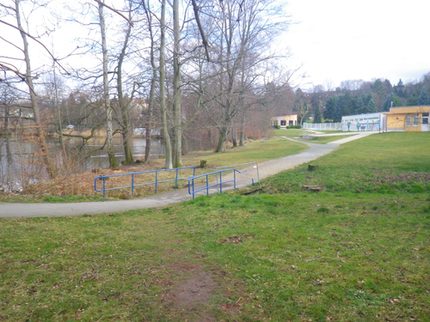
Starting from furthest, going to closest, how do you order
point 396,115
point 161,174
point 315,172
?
point 396,115 < point 161,174 < point 315,172

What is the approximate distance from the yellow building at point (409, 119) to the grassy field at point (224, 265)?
4696 centimetres

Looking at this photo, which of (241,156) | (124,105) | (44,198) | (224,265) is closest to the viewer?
(224,265)

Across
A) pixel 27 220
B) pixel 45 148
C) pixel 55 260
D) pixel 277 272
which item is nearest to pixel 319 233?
pixel 277 272

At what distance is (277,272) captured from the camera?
16.8ft

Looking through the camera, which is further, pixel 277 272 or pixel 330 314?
pixel 277 272

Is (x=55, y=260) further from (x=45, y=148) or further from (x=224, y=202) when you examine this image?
(x=45, y=148)

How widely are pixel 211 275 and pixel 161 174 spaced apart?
571 inches

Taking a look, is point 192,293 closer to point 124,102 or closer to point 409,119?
point 124,102

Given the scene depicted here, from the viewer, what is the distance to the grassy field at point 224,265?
4094mm

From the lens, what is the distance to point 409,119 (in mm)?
51250

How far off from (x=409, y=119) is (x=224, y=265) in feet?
179

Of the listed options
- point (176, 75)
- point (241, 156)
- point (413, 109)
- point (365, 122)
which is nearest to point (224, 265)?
point (176, 75)

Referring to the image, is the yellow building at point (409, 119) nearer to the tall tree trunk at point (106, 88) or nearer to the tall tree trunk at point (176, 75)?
the tall tree trunk at point (176, 75)

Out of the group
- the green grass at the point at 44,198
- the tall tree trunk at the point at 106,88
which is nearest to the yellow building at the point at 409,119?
the tall tree trunk at the point at 106,88
